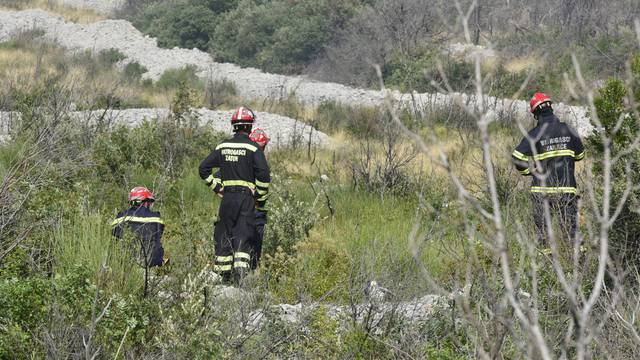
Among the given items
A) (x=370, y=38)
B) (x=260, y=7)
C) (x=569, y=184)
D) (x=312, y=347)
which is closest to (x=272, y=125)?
(x=569, y=184)

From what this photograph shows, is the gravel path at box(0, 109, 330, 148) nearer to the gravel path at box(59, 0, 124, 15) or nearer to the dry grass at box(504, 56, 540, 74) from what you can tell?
the dry grass at box(504, 56, 540, 74)

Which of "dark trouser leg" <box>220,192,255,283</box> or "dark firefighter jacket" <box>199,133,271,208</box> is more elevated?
"dark firefighter jacket" <box>199,133,271,208</box>

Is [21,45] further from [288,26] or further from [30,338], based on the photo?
[30,338]

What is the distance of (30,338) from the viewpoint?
4656 mm

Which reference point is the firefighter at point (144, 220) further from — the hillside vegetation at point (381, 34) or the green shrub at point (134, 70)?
the green shrub at point (134, 70)

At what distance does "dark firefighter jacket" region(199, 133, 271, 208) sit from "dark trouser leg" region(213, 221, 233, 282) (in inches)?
17.0

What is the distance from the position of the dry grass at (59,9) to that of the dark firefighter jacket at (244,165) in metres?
34.1

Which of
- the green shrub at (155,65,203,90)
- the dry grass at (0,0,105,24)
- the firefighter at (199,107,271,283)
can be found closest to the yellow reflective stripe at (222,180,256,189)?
the firefighter at (199,107,271,283)

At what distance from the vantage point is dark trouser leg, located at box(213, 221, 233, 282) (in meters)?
7.58

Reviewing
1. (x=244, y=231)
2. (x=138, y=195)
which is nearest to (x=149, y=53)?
(x=138, y=195)

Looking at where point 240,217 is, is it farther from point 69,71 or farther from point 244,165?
point 69,71

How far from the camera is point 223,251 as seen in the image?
7836 millimetres

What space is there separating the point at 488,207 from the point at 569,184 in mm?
1443

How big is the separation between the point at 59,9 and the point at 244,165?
36.2m
